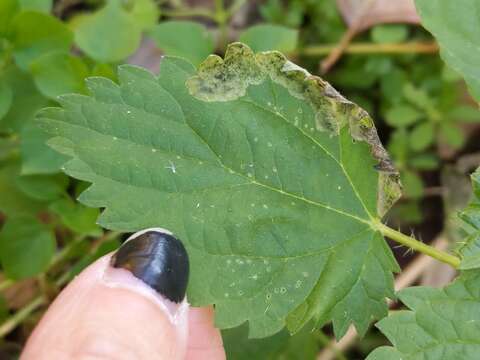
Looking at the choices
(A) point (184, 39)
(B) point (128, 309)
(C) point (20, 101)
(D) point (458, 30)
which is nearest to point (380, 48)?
(A) point (184, 39)

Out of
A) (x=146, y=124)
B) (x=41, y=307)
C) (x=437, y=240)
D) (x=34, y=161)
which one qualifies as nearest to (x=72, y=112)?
(x=146, y=124)

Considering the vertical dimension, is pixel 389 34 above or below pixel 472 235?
below

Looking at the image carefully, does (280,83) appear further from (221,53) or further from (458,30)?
(221,53)

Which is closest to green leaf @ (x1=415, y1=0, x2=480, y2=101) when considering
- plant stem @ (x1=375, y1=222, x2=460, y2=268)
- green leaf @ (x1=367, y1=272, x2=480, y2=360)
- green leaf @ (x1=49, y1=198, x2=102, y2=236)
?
plant stem @ (x1=375, y1=222, x2=460, y2=268)

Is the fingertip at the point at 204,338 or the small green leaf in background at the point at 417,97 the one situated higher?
the small green leaf in background at the point at 417,97

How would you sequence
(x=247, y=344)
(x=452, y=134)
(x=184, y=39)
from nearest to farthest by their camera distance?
(x=247, y=344) → (x=184, y=39) → (x=452, y=134)

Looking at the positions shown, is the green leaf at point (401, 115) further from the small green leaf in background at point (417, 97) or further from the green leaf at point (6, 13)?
the green leaf at point (6, 13)

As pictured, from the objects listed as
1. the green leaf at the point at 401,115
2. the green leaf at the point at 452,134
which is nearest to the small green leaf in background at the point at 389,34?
the green leaf at the point at 401,115
